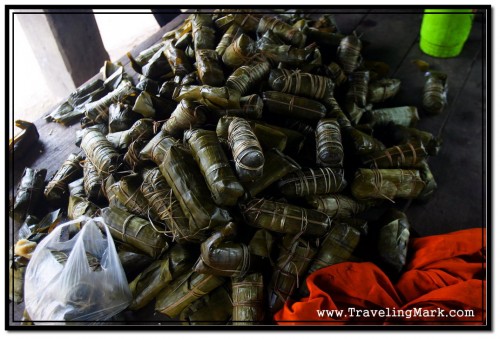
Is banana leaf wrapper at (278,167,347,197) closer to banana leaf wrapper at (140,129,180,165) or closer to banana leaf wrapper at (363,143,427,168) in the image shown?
banana leaf wrapper at (363,143,427,168)

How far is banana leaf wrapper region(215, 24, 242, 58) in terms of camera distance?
9.37ft

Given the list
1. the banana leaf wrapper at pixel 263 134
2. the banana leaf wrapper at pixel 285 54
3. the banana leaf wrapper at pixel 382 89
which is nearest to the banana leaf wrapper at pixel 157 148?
the banana leaf wrapper at pixel 263 134

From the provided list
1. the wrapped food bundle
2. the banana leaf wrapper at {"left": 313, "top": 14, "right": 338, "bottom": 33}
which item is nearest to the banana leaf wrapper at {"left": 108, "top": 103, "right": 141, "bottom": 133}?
the wrapped food bundle

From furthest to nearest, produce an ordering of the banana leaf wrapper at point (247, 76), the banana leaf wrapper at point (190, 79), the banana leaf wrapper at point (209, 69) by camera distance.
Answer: the banana leaf wrapper at point (190, 79) → the banana leaf wrapper at point (209, 69) → the banana leaf wrapper at point (247, 76)

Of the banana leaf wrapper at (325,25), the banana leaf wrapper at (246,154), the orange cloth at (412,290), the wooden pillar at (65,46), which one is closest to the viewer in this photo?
the orange cloth at (412,290)

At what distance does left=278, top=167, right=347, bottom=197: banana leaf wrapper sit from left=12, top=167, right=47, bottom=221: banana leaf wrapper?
5.20ft

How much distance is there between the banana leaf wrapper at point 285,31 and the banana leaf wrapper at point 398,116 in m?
0.77

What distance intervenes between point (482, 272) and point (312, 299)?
3.02 feet

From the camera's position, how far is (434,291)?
1.84 m

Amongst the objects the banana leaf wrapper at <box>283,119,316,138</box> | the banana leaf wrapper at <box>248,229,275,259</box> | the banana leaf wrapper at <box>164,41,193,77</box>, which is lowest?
the banana leaf wrapper at <box>248,229,275,259</box>

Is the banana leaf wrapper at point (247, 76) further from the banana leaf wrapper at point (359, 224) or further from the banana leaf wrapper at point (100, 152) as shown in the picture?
the banana leaf wrapper at point (359, 224)

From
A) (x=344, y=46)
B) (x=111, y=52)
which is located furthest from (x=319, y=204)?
(x=111, y=52)

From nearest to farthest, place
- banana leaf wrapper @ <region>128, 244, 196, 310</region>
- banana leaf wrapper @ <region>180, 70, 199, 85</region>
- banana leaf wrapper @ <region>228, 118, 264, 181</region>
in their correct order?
banana leaf wrapper @ <region>228, 118, 264, 181</region>
banana leaf wrapper @ <region>128, 244, 196, 310</region>
banana leaf wrapper @ <region>180, 70, 199, 85</region>

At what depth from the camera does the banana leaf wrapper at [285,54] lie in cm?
270
